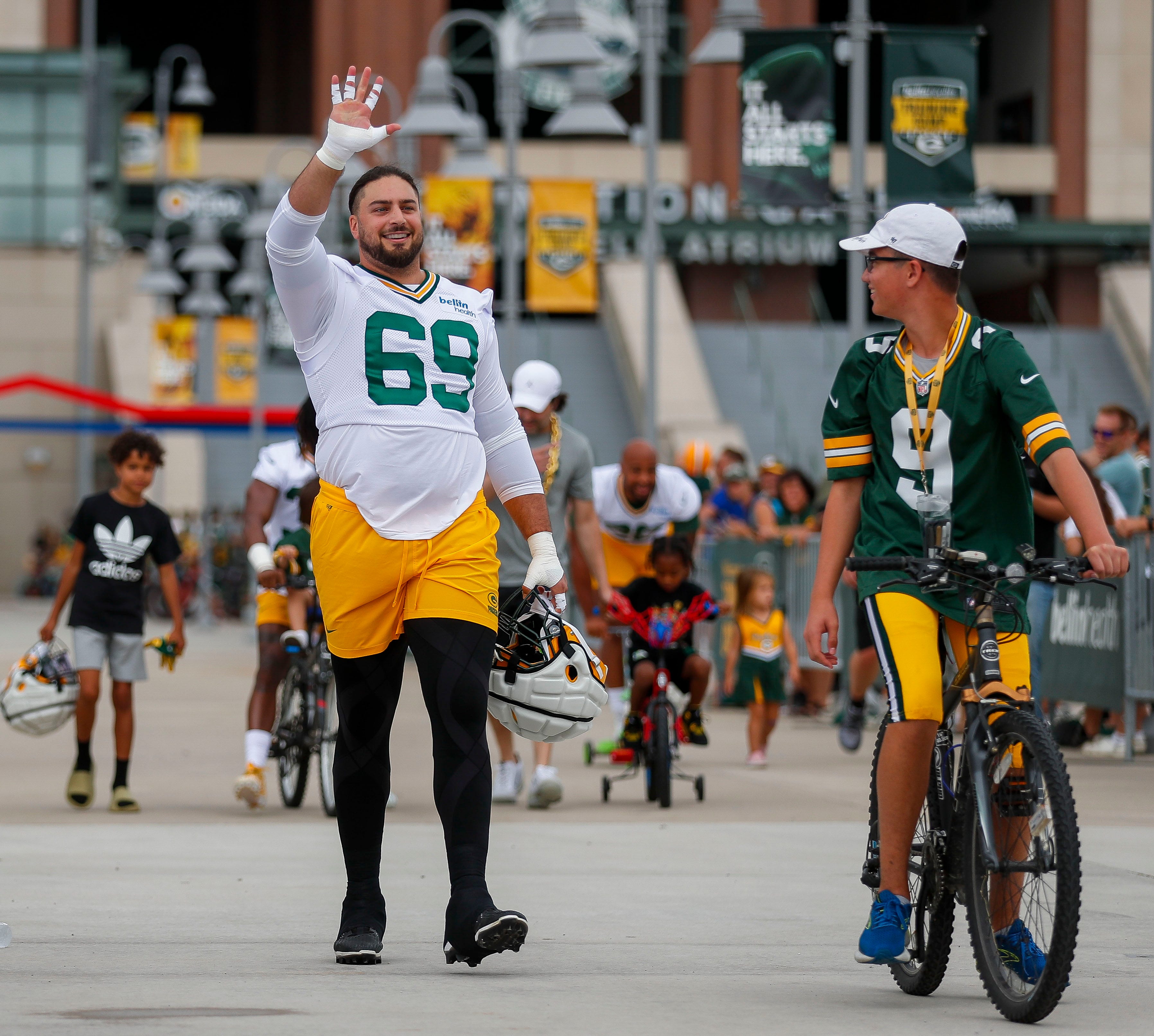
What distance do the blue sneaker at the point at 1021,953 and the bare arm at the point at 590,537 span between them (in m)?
5.64

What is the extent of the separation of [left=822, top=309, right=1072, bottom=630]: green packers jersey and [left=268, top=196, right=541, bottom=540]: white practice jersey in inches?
40.5

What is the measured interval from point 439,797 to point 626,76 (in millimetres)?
50645

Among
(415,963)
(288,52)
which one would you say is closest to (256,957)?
(415,963)

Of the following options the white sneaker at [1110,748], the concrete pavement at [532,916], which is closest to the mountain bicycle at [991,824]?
the concrete pavement at [532,916]

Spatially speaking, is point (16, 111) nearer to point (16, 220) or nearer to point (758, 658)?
point (16, 220)

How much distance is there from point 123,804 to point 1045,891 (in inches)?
249

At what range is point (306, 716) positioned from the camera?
34.2ft

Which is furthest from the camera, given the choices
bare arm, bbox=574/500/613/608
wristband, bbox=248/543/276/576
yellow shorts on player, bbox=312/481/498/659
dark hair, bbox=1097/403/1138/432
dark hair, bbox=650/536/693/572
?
dark hair, bbox=1097/403/1138/432

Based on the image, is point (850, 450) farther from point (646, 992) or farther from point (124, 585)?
point (124, 585)

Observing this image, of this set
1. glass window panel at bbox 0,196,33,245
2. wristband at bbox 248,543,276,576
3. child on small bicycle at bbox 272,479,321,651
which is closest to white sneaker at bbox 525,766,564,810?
child on small bicycle at bbox 272,479,321,651

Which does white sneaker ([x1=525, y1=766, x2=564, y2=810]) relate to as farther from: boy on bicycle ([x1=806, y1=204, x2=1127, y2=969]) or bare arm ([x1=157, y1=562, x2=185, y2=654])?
boy on bicycle ([x1=806, y1=204, x2=1127, y2=969])

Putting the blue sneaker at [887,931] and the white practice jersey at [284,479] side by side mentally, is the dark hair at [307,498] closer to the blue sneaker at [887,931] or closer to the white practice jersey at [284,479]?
the white practice jersey at [284,479]

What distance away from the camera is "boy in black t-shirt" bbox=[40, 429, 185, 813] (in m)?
10.5

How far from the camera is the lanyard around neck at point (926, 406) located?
5.53m
